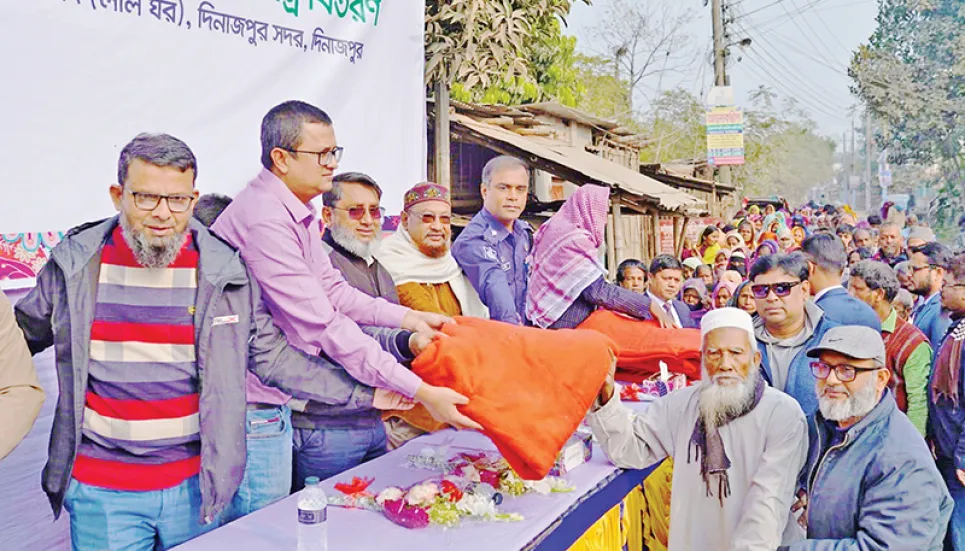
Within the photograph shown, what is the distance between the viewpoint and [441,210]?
3850 mm

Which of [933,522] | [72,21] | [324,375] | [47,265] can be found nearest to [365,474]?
[324,375]

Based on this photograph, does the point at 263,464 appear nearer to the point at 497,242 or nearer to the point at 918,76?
the point at 497,242

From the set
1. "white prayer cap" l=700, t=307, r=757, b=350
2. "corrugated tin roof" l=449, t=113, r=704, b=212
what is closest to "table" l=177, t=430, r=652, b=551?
"white prayer cap" l=700, t=307, r=757, b=350

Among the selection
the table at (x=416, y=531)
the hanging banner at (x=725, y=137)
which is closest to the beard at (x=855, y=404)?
the table at (x=416, y=531)

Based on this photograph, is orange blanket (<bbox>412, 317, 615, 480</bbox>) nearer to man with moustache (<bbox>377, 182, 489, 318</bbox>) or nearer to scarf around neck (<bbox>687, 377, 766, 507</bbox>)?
scarf around neck (<bbox>687, 377, 766, 507</bbox>)

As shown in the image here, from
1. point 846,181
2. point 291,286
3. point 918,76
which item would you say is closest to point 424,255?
point 291,286

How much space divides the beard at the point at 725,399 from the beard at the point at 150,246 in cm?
183

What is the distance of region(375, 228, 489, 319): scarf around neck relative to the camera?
12.5 ft

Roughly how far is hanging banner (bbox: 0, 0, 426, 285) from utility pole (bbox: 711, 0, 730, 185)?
60.7 ft

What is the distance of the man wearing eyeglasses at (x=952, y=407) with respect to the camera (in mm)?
3891

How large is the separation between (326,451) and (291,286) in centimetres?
71

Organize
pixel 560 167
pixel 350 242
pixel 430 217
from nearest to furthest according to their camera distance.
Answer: pixel 350 242 < pixel 430 217 < pixel 560 167

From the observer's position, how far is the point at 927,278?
19.9 ft

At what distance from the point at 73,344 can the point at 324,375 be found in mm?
741
